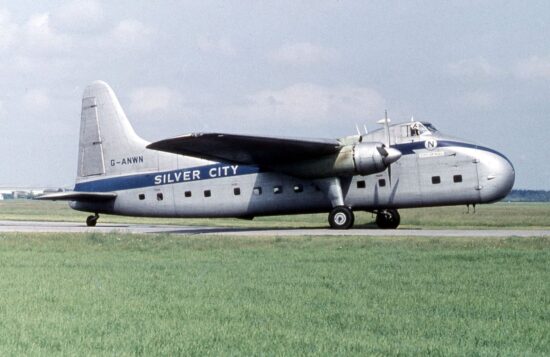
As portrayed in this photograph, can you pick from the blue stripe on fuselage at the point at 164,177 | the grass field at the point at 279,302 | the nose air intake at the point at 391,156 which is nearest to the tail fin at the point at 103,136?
the blue stripe on fuselage at the point at 164,177

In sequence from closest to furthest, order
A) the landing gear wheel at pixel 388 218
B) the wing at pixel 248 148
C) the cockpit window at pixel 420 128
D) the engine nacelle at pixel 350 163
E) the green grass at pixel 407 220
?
the wing at pixel 248 148, the engine nacelle at pixel 350 163, the cockpit window at pixel 420 128, the landing gear wheel at pixel 388 218, the green grass at pixel 407 220

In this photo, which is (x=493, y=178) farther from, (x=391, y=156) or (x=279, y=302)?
(x=279, y=302)

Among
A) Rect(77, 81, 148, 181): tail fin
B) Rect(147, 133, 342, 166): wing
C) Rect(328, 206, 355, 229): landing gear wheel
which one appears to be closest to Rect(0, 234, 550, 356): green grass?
Rect(147, 133, 342, 166): wing

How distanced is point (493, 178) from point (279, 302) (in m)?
15.9

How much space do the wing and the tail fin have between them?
213 inches

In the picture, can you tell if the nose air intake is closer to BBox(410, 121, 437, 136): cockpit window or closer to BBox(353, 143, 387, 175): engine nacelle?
BBox(353, 143, 387, 175): engine nacelle

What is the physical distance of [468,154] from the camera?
22891mm

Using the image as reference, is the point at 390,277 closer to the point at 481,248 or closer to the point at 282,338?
the point at 282,338

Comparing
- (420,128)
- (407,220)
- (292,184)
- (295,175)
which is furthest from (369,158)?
(407,220)

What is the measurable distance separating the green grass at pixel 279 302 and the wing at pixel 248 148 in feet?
23.9

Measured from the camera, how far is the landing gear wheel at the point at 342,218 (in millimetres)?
23906

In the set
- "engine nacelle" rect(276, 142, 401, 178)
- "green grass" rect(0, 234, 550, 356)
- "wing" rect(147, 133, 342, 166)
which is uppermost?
"wing" rect(147, 133, 342, 166)

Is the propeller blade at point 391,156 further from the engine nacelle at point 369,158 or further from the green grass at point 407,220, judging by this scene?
the green grass at point 407,220

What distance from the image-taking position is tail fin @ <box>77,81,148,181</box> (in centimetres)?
2883
